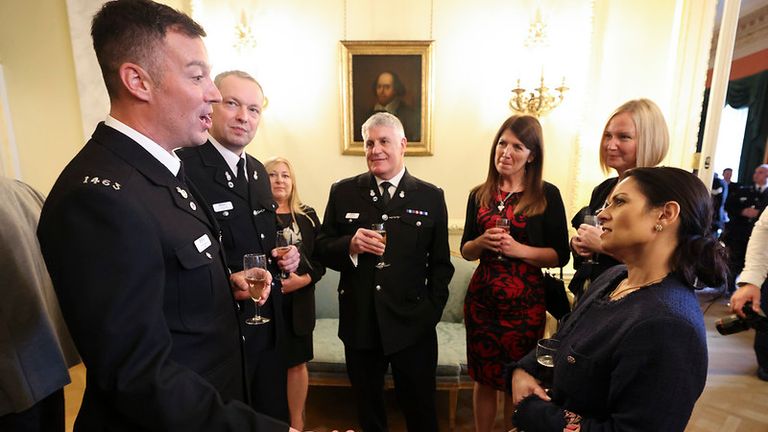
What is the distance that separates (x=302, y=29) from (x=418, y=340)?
345cm

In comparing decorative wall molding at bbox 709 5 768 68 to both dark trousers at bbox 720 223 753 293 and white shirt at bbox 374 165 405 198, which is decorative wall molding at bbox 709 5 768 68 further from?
white shirt at bbox 374 165 405 198

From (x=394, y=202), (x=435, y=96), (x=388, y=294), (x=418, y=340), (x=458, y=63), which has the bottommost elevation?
(x=418, y=340)

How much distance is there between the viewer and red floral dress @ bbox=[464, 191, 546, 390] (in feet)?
6.54

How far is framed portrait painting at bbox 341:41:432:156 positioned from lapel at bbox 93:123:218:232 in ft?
10.4

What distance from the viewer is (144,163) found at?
3.32 ft

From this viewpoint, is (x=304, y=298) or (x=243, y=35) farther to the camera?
(x=243, y=35)

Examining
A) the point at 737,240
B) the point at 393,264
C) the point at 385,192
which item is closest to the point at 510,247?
the point at 393,264

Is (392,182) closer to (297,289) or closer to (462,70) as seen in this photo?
(297,289)

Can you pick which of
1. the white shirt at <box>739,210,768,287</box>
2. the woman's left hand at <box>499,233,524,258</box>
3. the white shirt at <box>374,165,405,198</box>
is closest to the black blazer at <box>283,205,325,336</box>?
the white shirt at <box>374,165,405,198</box>

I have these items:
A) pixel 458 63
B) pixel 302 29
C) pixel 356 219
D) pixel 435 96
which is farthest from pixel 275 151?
pixel 356 219

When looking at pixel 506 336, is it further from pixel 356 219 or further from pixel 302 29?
pixel 302 29

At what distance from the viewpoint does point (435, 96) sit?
13.3 ft

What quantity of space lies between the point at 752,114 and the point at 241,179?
8654mm

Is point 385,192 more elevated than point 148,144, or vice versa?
point 148,144
